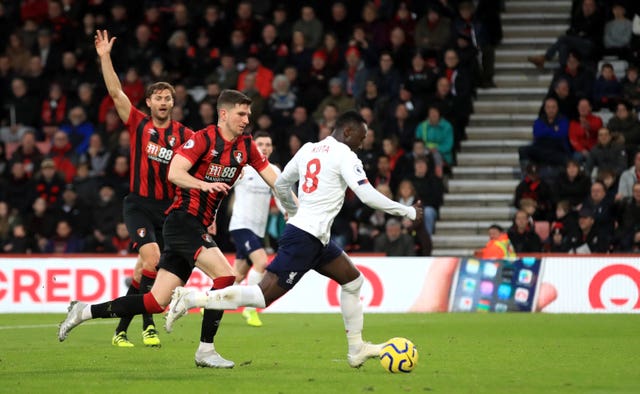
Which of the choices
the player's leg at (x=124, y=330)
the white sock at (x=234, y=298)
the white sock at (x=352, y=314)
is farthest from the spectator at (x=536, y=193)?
the white sock at (x=234, y=298)

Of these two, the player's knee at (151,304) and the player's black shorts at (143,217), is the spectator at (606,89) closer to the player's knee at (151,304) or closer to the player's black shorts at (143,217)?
the player's black shorts at (143,217)

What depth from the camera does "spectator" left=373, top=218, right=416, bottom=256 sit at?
19.7 m

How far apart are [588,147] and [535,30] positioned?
438 cm

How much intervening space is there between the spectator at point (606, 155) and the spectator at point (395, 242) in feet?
11.0

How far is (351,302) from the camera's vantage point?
10102 mm

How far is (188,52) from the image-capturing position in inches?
966

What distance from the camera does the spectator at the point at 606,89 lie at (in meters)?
21.5

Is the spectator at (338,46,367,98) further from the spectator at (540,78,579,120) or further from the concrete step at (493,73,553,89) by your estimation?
the spectator at (540,78,579,120)

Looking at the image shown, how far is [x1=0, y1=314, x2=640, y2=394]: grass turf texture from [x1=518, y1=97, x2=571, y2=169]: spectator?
4904 millimetres

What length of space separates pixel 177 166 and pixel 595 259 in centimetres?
973

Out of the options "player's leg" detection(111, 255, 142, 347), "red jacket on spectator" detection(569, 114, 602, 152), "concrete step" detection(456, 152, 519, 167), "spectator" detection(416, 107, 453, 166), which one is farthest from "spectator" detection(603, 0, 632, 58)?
"player's leg" detection(111, 255, 142, 347)

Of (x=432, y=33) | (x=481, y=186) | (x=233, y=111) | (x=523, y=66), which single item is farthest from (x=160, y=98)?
(x=523, y=66)

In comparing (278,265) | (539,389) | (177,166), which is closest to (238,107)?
(177,166)

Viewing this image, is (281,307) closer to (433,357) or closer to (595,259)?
(595,259)
